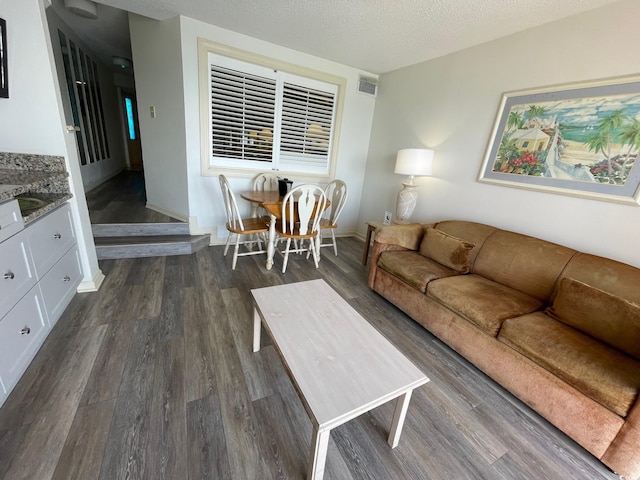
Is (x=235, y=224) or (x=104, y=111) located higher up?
(x=104, y=111)

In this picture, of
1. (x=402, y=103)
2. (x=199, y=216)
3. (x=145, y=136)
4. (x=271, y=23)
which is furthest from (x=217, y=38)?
(x=402, y=103)

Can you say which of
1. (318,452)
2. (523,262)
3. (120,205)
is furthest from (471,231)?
(120,205)

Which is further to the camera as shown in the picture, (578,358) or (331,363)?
(578,358)

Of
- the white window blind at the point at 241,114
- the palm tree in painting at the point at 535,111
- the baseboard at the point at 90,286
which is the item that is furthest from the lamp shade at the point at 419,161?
the baseboard at the point at 90,286

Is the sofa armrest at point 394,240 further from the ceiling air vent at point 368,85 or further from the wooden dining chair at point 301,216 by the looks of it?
the ceiling air vent at point 368,85

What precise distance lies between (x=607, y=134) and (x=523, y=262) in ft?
3.30

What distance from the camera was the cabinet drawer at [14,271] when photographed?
1215 mm

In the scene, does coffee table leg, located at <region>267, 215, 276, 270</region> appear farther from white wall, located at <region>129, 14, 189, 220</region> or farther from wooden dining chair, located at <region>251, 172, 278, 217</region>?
white wall, located at <region>129, 14, 189, 220</region>

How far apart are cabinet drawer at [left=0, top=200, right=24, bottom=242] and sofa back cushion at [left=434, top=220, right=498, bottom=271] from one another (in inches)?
117

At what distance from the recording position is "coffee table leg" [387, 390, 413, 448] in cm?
111

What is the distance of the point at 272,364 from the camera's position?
5.26ft

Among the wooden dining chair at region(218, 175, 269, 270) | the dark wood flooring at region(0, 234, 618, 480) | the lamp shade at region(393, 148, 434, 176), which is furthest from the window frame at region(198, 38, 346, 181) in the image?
the dark wood flooring at region(0, 234, 618, 480)

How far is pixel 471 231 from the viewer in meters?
2.37

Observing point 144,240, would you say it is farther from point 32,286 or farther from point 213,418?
point 213,418
